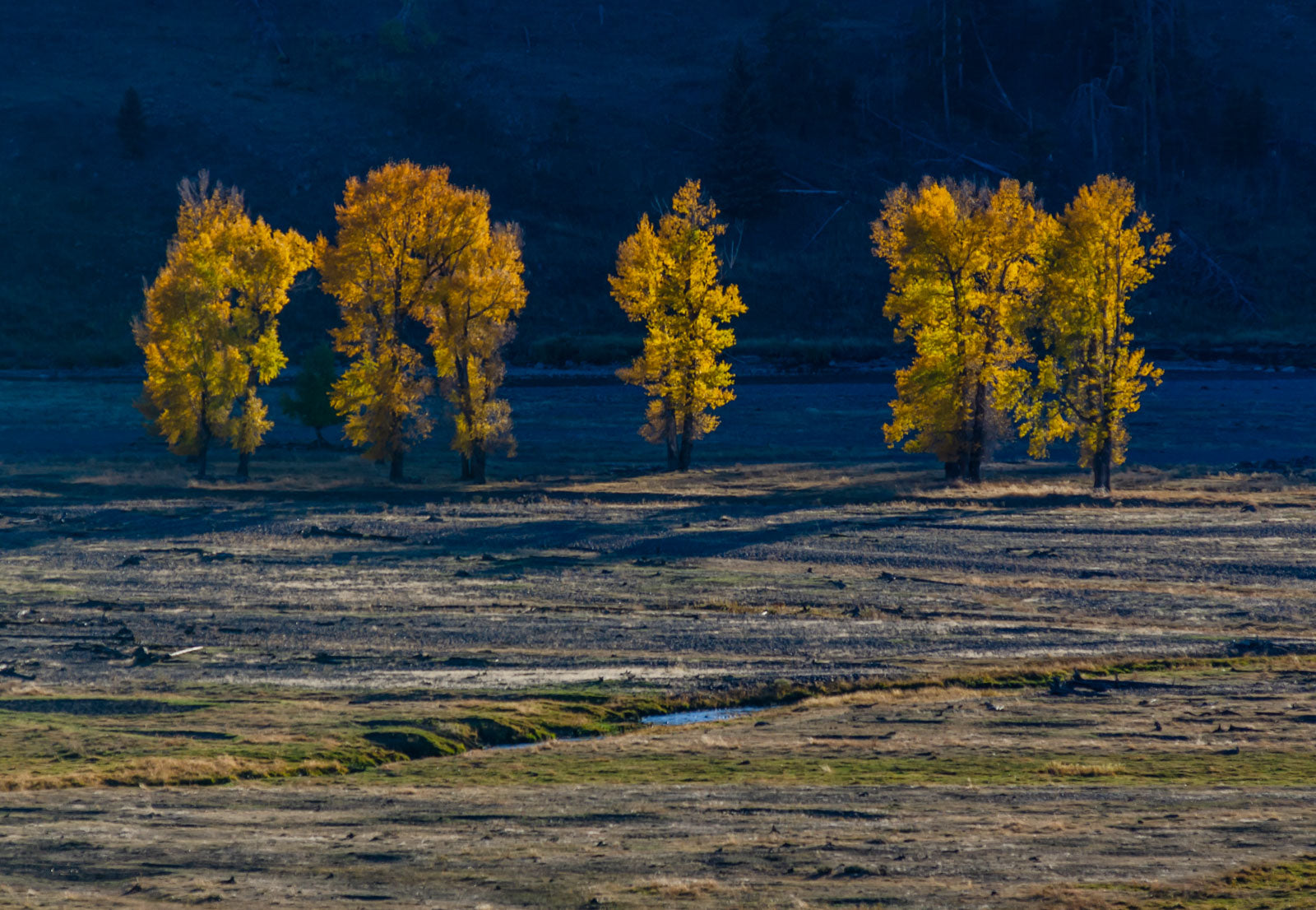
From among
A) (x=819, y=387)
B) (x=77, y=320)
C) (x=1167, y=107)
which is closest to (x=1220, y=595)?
(x=819, y=387)

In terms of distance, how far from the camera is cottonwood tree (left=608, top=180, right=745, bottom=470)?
59.6 metres

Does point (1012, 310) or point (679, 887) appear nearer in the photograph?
point (679, 887)

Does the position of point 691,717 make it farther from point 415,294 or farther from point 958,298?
point 415,294

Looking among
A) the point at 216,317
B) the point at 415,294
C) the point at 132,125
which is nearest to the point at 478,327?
the point at 415,294

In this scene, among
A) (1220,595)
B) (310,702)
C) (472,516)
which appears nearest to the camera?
(310,702)

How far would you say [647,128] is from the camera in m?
141

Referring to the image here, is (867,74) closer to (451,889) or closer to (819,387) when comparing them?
(819,387)

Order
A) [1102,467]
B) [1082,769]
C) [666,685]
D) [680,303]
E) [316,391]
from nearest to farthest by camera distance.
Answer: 1. [1082,769]
2. [666,685]
3. [1102,467]
4. [680,303]
5. [316,391]

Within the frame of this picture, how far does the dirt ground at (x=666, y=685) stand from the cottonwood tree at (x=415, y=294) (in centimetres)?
336

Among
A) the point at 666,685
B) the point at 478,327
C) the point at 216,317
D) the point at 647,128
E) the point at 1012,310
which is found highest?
the point at 647,128

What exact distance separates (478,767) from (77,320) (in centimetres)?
10190

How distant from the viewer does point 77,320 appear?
111875 millimetres

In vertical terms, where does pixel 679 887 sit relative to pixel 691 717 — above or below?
above

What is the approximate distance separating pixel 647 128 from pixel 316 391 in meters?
78.3
